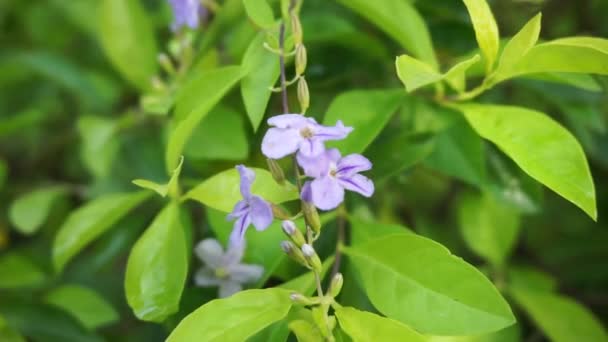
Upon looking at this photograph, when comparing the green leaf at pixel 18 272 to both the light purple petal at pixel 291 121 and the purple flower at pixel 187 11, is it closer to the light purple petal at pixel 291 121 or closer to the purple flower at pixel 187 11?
the purple flower at pixel 187 11

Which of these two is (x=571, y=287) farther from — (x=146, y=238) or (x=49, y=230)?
(x=49, y=230)

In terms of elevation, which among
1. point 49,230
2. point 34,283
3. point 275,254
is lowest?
point 49,230

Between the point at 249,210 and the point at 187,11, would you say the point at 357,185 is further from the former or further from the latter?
the point at 187,11

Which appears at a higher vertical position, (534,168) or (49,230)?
(534,168)

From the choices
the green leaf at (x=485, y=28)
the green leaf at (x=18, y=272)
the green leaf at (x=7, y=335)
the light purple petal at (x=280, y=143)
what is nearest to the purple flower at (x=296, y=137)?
the light purple petal at (x=280, y=143)

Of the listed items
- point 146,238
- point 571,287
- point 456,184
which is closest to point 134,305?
point 146,238

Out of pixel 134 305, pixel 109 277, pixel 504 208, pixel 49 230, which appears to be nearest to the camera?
pixel 134 305

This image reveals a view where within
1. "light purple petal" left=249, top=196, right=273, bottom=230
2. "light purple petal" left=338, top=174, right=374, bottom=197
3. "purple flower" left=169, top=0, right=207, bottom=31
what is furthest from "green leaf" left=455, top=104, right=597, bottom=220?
"purple flower" left=169, top=0, right=207, bottom=31
